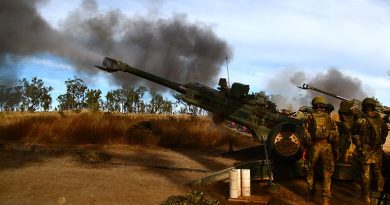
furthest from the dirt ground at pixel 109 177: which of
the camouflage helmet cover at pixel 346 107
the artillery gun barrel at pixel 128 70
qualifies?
the artillery gun barrel at pixel 128 70

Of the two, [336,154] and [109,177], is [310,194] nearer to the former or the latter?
[336,154]

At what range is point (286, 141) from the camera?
405 inches

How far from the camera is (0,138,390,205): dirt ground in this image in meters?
7.61

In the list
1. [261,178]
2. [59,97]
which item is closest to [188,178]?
[261,178]

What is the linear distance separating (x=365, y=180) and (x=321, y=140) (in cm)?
113

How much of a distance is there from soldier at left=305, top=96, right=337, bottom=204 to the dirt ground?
0.74 metres

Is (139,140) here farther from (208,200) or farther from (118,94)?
(118,94)

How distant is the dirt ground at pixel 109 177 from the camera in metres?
7.61

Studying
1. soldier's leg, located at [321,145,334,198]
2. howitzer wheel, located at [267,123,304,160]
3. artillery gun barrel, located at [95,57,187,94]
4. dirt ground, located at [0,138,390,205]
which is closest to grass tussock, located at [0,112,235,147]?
dirt ground, located at [0,138,390,205]

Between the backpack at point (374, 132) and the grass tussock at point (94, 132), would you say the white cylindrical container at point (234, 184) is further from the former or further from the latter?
the grass tussock at point (94, 132)

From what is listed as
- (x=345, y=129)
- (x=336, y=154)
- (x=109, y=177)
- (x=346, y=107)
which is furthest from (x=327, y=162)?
(x=109, y=177)

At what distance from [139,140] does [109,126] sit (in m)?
1.09

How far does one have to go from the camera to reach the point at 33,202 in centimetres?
710

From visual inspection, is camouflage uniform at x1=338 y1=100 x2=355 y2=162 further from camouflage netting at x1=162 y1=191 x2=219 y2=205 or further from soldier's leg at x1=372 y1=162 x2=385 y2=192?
camouflage netting at x1=162 y1=191 x2=219 y2=205
